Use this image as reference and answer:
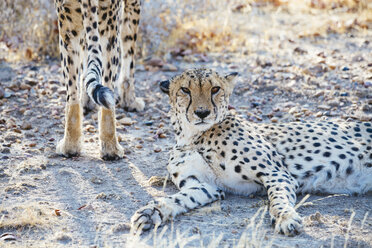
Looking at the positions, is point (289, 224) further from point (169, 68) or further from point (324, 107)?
point (169, 68)

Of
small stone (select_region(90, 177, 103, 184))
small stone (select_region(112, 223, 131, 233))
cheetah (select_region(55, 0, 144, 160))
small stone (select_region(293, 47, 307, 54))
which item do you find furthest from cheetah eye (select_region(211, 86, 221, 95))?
small stone (select_region(293, 47, 307, 54))

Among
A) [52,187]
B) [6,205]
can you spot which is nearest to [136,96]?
[52,187]

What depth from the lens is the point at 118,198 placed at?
3.35 metres

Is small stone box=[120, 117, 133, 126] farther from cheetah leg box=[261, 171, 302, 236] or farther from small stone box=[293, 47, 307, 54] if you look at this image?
small stone box=[293, 47, 307, 54]

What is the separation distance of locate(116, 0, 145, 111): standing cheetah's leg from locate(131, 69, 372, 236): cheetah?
1413 mm

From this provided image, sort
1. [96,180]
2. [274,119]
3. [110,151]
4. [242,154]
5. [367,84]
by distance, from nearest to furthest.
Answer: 1. [242,154]
2. [96,180]
3. [110,151]
4. [274,119]
5. [367,84]

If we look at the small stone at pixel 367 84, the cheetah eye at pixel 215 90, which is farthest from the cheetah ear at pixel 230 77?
the small stone at pixel 367 84

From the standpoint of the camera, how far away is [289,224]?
9.18 ft

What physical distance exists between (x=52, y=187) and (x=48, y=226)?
2.05ft

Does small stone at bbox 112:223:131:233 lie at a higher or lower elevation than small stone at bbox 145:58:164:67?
lower

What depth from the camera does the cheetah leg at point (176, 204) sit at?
2.88 metres

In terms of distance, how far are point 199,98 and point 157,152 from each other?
0.92 meters

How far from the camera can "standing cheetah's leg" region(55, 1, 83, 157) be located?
13.2 ft

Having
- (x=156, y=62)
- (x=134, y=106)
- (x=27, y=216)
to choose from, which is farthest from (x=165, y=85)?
(x=156, y=62)
